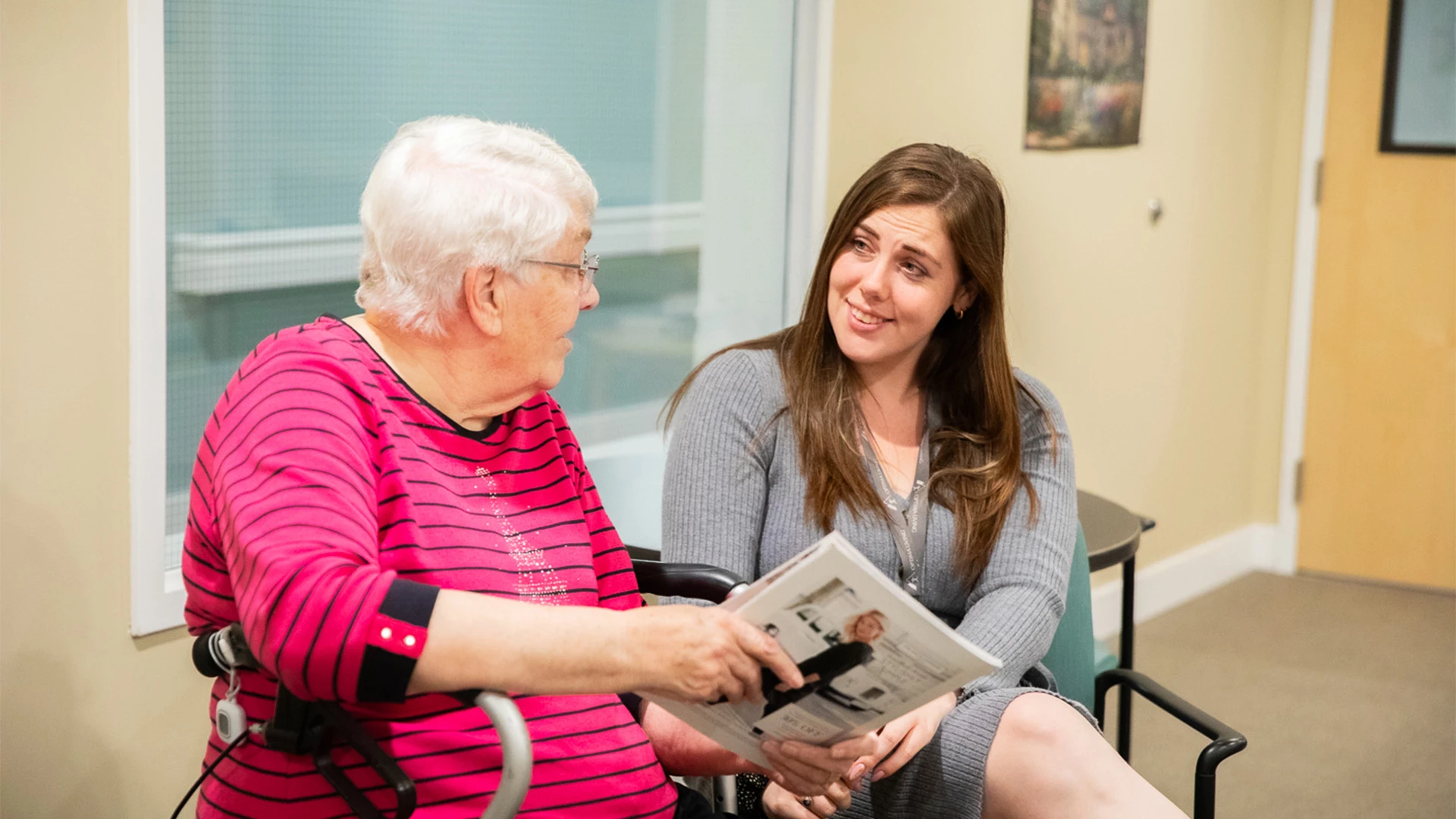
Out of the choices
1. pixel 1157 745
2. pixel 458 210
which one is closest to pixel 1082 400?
pixel 1157 745

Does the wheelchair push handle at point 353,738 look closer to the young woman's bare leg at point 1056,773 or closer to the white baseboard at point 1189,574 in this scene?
the young woman's bare leg at point 1056,773

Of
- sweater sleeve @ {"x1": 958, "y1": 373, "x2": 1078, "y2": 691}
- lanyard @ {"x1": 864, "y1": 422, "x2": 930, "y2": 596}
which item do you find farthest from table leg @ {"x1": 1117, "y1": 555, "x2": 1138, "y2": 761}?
lanyard @ {"x1": 864, "y1": 422, "x2": 930, "y2": 596}

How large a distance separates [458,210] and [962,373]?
953 mm

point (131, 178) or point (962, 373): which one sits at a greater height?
point (131, 178)

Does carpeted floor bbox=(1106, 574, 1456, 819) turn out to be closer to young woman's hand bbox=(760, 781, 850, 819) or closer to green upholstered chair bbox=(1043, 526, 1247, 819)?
green upholstered chair bbox=(1043, 526, 1247, 819)

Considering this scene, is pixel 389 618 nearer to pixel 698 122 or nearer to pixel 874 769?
pixel 874 769

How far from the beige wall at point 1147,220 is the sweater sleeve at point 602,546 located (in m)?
1.68

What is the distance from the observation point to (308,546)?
1064 millimetres

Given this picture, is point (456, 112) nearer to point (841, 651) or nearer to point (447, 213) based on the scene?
point (447, 213)

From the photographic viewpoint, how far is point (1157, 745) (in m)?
3.20

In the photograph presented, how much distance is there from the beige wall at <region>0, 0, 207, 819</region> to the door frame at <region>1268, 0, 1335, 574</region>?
12.5 feet

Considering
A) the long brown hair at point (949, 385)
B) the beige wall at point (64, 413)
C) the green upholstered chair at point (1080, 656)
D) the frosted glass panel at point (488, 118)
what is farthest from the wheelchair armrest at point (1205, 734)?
the beige wall at point (64, 413)

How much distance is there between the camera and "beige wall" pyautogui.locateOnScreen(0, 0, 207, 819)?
1.65 m

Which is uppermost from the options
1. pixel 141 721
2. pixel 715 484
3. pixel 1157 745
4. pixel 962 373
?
pixel 962 373
